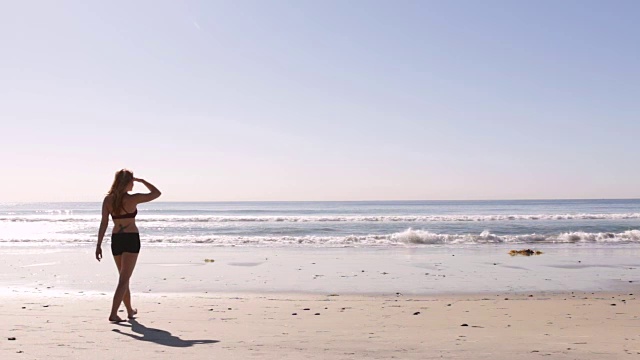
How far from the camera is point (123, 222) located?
7.08m

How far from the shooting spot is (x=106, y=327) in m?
6.72

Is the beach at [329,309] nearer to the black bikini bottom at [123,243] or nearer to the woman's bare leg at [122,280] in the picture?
the woman's bare leg at [122,280]

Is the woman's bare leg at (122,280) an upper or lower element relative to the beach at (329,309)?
upper

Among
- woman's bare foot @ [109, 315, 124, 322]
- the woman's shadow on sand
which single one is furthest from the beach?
woman's bare foot @ [109, 315, 124, 322]

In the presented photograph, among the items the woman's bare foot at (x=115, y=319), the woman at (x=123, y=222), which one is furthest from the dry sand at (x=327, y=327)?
the woman at (x=123, y=222)

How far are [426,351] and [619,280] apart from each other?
8.18 meters

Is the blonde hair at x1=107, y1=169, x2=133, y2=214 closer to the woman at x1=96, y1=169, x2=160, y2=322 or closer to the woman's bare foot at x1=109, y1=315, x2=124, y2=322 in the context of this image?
the woman at x1=96, y1=169, x2=160, y2=322

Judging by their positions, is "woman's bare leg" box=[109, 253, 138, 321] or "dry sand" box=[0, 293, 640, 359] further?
"woman's bare leg" box=[109, 253, 138, 321]

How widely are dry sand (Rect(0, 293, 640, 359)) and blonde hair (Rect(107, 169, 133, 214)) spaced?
1407 mm

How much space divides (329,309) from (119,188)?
3390 mm

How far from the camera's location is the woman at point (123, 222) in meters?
7.02

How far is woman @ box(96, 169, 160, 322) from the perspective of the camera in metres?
7.02

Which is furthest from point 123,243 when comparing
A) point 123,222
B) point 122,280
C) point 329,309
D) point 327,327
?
point 329,309

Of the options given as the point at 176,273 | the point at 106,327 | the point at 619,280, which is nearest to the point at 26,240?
the point at 176,273
